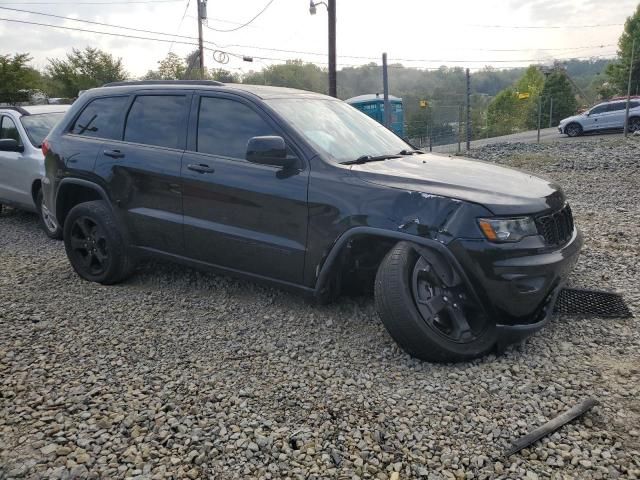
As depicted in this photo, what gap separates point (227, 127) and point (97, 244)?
173cm

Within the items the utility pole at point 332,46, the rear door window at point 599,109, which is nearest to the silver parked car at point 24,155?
the utility pole at point 332,46

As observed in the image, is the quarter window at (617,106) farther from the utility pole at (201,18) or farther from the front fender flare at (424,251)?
the front fender flare at (424,251)

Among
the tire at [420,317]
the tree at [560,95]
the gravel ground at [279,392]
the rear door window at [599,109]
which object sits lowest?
the gravel ground at [279,392]

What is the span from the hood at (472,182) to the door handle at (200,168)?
3.83 feet

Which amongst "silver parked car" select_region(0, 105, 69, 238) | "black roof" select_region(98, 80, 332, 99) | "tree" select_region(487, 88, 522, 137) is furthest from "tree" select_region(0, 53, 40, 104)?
"tree" select_region(487, 88, 522, 137)

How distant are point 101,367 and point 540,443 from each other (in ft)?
8.43

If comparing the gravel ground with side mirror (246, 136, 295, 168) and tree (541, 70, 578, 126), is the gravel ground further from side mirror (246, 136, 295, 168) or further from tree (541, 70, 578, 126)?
tree (541, 70, 578, 126)

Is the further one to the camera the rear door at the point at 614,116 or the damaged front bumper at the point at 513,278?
the rear door at the point at 614,116

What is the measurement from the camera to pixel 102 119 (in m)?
4.90

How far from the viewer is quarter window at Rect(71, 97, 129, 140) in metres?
4.77

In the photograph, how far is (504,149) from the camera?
54.9 feet

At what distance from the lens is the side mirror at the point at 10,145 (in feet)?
22.5

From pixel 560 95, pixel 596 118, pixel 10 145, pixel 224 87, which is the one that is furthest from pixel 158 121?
pixel 560 95

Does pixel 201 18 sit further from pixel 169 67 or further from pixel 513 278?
pixel 513 278
